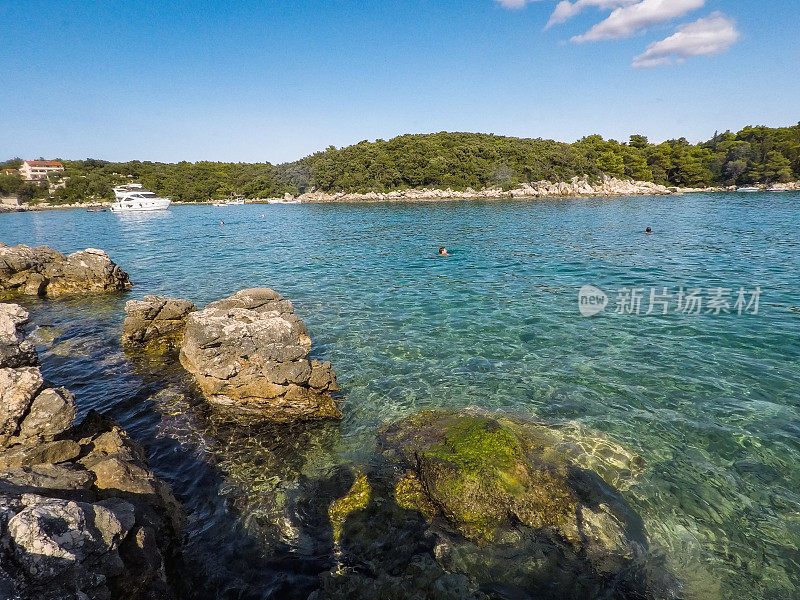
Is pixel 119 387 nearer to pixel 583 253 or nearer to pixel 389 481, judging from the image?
pixel 389 481

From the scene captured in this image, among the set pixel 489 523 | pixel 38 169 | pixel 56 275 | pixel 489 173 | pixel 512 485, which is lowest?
pixel 489 523

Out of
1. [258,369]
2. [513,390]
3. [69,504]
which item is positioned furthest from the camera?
[513,390]

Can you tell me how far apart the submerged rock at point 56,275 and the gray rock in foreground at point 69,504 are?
15991 mm

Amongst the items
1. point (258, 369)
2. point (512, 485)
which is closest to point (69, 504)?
point (258, 369)

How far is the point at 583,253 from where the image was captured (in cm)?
3097

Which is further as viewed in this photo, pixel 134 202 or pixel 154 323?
pixel 134 202

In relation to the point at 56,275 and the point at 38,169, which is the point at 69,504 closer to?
the point at 56,275

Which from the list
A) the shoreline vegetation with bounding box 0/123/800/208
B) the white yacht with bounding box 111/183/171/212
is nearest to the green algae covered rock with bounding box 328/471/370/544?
the white yacht with bounding box 111/183/171/212

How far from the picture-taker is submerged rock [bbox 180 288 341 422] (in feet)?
32.3

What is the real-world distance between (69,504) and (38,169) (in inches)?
9032

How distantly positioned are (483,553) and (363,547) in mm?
1937

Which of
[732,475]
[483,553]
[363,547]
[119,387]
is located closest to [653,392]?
[732,475]

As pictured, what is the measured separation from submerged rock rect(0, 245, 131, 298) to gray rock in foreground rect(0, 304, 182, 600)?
15991mm

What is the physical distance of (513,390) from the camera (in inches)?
424
